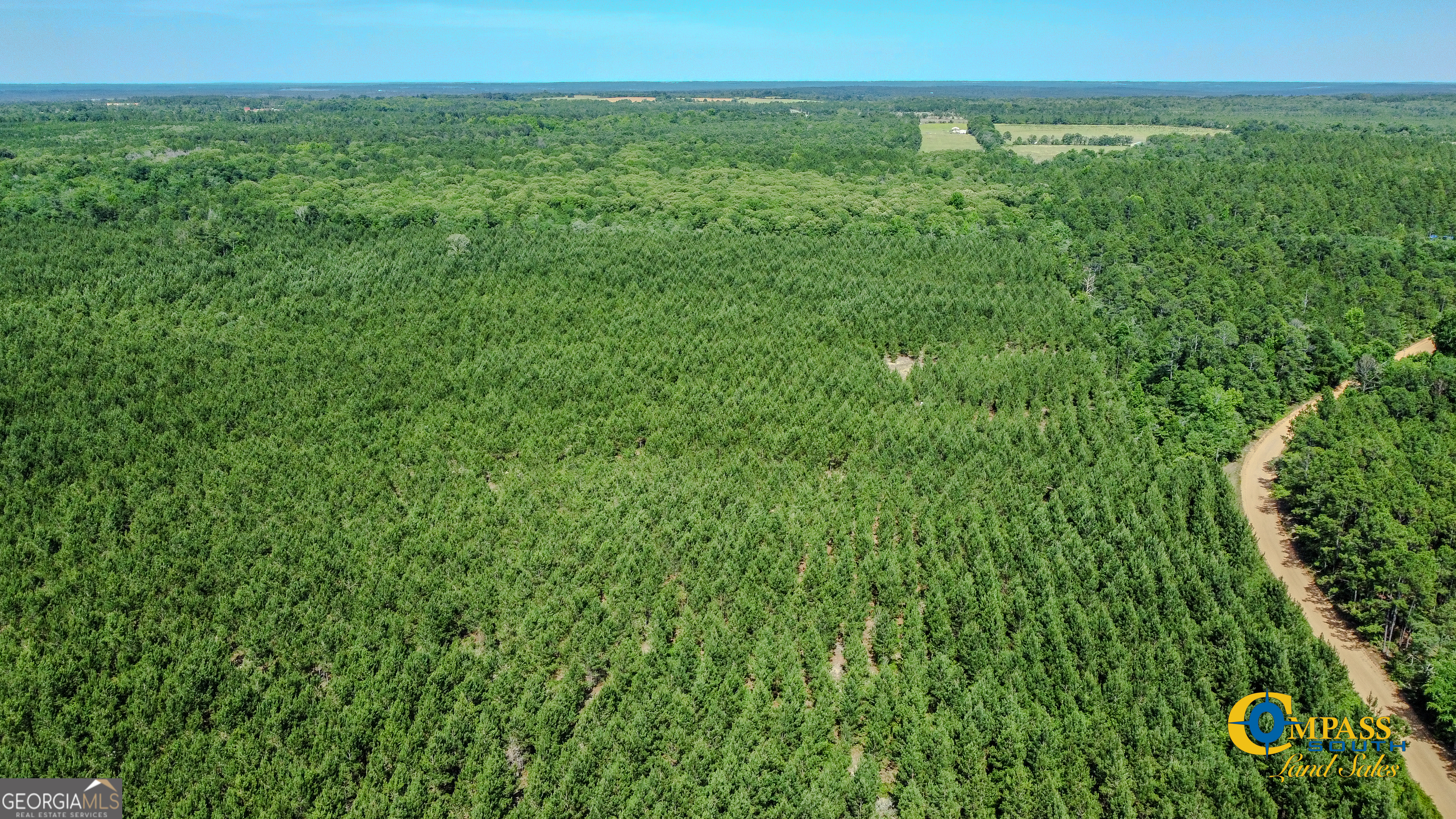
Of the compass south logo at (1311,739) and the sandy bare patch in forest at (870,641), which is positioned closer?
the compass south logo at (1311,739)

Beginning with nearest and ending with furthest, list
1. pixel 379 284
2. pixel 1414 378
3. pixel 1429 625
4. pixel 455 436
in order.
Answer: pixel 1429 625
pixel 455 436
pixel 1414 378
pixel 379 284

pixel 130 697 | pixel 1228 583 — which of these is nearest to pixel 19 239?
pixel 130 697

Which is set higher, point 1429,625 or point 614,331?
point 614,331

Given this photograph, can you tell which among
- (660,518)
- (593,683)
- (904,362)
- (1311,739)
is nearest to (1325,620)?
(1311,739)

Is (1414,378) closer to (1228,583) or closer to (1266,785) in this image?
(1228,583)

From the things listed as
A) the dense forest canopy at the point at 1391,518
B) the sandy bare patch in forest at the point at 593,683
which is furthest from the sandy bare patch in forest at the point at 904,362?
the sandy bare patch in forest at the point at 593,683

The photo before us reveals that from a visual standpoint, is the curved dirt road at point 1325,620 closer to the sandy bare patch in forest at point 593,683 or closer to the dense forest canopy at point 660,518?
the dense forest canopy at point 660,518

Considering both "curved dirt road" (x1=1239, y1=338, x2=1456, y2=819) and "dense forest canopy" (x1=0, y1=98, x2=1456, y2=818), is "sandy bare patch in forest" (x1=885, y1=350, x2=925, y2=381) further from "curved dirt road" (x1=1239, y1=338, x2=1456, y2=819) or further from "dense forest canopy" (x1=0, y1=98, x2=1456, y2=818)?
"curved dirt road" (x1=1239, y1=338, x2=1456, y2=819)
